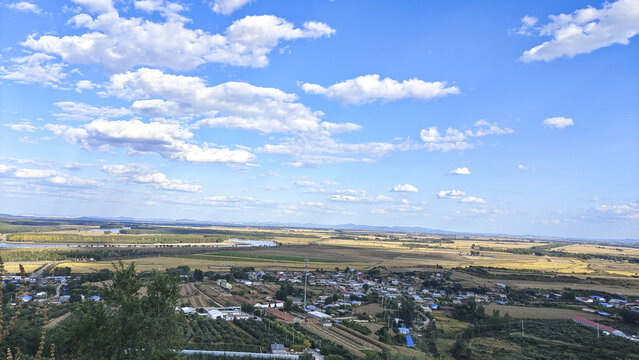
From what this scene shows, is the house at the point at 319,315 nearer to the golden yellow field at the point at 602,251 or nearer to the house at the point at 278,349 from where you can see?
the house at the point at 278,349

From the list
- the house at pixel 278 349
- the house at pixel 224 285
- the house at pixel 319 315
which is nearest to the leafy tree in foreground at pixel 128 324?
the house at pixel 278 349

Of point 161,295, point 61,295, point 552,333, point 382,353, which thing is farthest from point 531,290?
point 61,295

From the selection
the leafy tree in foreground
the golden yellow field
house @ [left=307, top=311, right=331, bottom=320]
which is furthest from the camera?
the golden yellow field

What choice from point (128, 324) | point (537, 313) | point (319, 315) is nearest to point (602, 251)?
point (537, 313)

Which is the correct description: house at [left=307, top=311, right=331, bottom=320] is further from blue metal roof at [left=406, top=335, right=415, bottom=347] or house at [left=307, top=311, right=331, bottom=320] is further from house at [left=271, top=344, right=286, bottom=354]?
house at [left=271, top=344, right=286, bottom=354]

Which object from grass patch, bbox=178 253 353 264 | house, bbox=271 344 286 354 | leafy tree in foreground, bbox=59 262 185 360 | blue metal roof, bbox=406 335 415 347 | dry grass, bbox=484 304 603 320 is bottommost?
grass patch, bbox=178 253 353 264

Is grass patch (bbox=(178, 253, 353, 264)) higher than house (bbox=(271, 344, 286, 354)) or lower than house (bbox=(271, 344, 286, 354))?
lower

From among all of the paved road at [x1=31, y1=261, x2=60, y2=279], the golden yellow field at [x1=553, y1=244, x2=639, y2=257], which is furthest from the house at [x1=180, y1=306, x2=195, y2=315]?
the golden yellow field at [x1=553, y1=244, x2=639, y2=257]

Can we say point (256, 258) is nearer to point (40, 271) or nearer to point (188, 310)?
point (40, 271)

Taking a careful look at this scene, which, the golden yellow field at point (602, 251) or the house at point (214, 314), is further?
the golden yellow field at point (602, 251)
